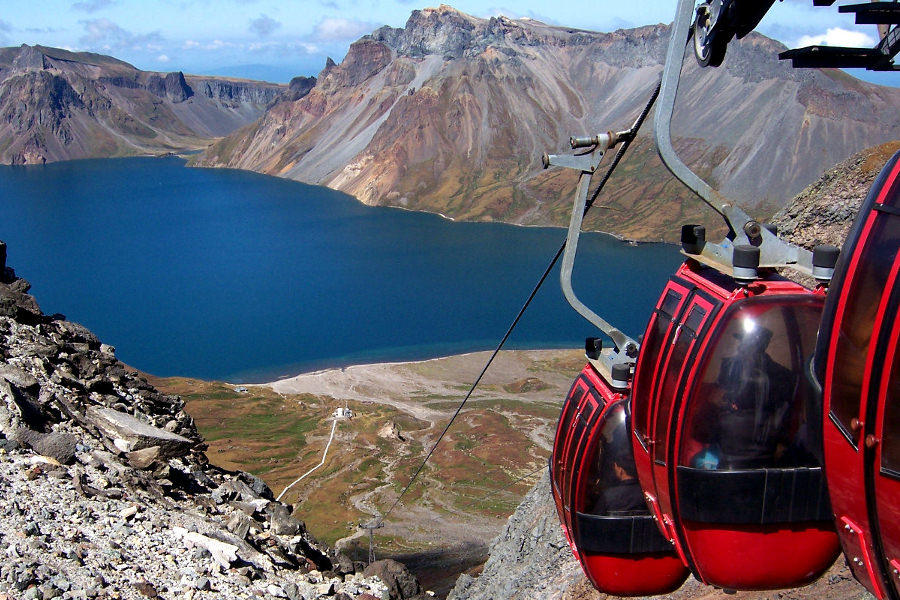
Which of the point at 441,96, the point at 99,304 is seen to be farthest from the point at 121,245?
the point at 441,96

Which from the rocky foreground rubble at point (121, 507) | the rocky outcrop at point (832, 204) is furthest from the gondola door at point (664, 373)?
the rocky outcrop at point (832, 204)

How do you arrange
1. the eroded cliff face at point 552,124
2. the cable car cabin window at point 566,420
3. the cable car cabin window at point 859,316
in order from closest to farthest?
1. the cable car cabin window at point 859,316
2. the cable car cabin window at point 566,420
3. the eroded cliff face at point 552,124

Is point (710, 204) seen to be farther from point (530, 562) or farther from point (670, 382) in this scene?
point (530, 562)

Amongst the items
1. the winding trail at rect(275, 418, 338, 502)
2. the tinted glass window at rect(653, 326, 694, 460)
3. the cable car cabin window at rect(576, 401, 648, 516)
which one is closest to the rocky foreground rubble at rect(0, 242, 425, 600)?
the cable car cabin window at rect(576, 401, 648, 516)

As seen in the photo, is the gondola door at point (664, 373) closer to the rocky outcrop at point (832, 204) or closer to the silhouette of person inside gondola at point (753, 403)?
the silhouette of person inside gondola at point (753, 403)

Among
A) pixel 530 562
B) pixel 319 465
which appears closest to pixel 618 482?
pixel 530 562

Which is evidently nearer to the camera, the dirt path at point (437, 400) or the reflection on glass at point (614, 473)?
the reflection on glass at point (614, 473)
